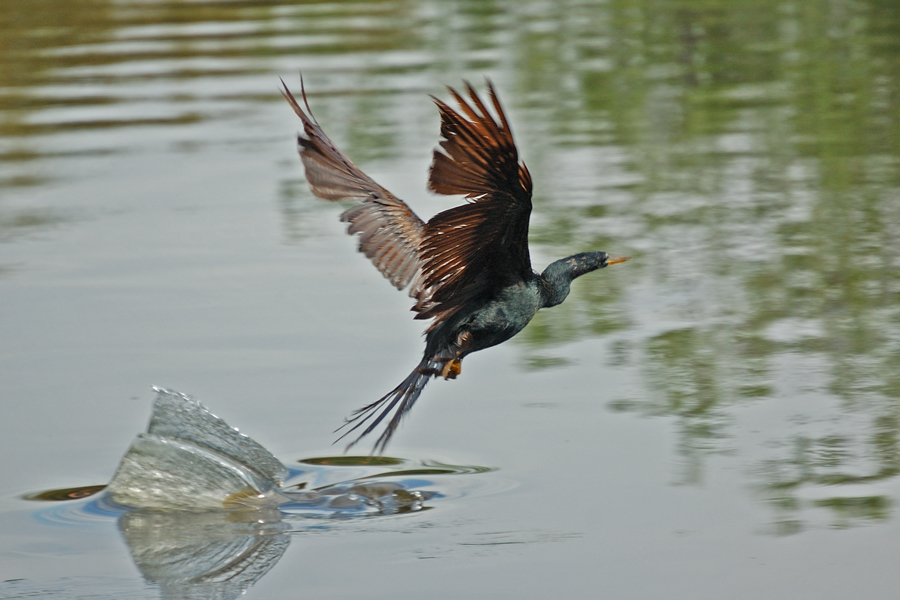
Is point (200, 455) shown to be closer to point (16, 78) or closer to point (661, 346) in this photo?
point (661, 346)

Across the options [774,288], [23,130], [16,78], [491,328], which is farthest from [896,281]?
[16,78]

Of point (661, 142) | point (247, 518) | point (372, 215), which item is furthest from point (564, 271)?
point (661, 142)

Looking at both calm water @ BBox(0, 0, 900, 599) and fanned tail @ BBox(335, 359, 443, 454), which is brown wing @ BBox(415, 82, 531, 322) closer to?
fanned tail @ BBox(335, 359, 443, 454)

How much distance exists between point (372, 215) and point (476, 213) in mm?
1562

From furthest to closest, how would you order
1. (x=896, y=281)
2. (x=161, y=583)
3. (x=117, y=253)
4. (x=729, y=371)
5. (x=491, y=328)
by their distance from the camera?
1. (x=117, y=253)
2. (x=896, y=281)
3. (x=729, y=371)
4. (x=491, y=328)
5. (x=161, y=583)

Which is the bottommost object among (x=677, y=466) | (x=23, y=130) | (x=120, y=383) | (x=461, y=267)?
(x=677, y=466)

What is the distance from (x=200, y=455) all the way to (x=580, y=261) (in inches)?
64.1

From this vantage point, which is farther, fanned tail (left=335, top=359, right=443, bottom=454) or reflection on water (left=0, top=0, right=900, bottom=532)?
reflection on water (left=0, top=0, right=900, bottom=532)

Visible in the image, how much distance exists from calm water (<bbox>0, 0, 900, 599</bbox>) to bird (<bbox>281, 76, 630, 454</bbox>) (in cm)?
47

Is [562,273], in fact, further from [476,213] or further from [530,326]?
[530,326]

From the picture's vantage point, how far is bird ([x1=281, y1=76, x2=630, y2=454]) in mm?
3775

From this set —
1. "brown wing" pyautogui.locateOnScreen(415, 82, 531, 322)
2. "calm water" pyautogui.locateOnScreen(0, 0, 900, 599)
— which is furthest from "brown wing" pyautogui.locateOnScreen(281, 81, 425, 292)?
"brown wing" pyautogui.locateOnScreen(415, 82, 531, 322)

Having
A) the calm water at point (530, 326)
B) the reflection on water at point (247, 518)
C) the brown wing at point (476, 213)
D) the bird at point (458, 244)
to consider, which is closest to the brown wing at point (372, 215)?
A: the bird at point (458, 244)

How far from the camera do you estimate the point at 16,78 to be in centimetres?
1312
